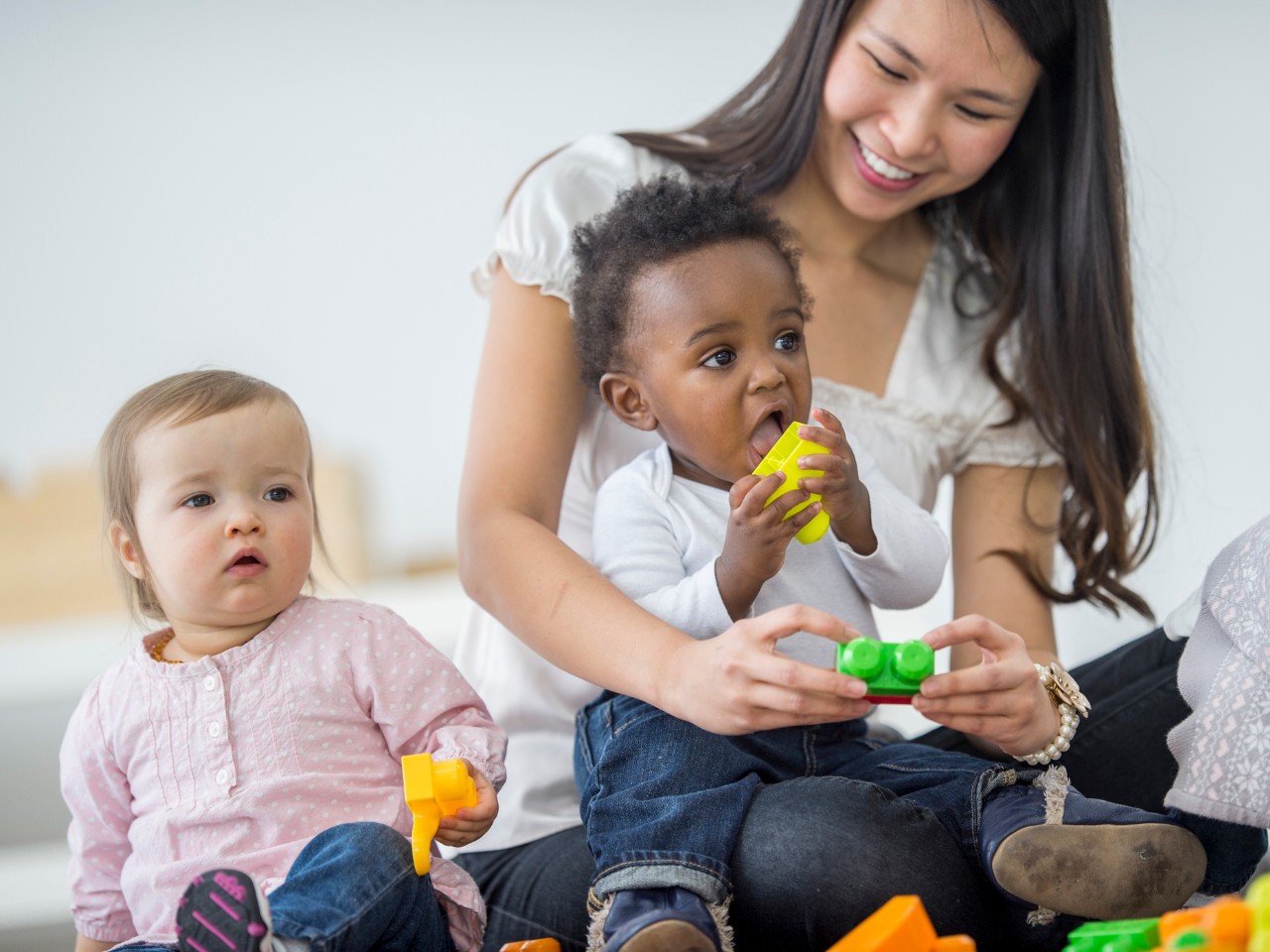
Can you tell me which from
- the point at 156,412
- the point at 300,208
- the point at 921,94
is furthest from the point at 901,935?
the point at 300,208

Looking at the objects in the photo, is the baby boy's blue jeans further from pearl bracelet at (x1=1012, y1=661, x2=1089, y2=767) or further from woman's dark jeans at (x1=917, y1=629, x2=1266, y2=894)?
woman's dark jeans at (x1=917, y1=629, x2=1266, y2=894)

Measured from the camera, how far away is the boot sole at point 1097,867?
99 cm

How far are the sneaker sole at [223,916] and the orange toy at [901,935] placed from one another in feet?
1.34

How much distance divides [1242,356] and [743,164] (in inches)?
58.9

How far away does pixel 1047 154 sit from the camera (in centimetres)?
161

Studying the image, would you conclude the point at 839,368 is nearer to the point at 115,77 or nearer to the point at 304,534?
the point at 304,534

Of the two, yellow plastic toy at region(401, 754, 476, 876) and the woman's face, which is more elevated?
the woman's face

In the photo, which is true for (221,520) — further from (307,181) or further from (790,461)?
(307,181)

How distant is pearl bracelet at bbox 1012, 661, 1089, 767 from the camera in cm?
109

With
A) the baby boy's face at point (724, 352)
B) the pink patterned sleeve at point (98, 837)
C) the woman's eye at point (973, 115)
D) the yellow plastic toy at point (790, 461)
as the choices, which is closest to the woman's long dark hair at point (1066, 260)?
the woman's eye at point (973, 115)

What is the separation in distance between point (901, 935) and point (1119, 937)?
0.51 feet

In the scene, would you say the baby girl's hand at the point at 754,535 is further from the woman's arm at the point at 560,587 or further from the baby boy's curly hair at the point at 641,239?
the baby boy's curly hair at the point at 641,239

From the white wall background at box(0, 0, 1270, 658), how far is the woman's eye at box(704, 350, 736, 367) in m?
2.05

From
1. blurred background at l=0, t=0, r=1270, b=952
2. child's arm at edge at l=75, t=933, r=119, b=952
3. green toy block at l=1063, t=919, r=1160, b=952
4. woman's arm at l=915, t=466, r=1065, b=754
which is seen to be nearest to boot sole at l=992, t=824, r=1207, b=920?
green toy block at l=1063, t=919, r=1160, b=952
